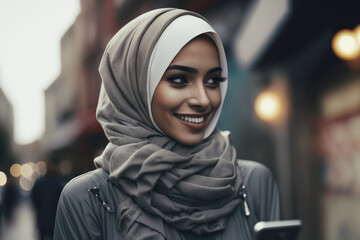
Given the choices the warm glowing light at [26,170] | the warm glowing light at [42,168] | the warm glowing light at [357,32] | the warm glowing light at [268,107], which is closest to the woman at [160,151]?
the warm glowing light at [357,32]

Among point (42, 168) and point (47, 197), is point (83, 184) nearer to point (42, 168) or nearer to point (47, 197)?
point (47, 197)

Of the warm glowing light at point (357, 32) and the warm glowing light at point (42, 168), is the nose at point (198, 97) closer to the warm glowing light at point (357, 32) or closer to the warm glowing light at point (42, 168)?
the warm glowing light at point (357, 32)

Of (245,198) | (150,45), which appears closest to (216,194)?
(245,198)

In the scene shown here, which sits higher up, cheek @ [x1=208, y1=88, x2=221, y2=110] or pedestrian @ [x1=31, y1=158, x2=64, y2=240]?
cheek @ [x1=208, y1=88, x2=221, y2=110]

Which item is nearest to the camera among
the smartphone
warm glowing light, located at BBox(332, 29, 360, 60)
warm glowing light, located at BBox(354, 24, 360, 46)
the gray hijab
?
the smartphone

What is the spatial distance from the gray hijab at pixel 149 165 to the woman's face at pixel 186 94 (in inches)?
1.8

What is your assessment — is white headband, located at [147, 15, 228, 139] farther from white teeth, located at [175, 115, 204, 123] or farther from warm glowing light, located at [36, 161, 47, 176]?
warm glowing light, located at [36, 161, 47, 176]

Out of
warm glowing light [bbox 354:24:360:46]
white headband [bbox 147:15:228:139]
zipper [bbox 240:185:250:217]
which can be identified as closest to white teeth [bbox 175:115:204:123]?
white headband [bbox 147:15:228:139]

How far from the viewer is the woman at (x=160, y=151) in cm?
161

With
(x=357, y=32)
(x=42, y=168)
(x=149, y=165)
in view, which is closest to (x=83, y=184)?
(x=149, y=165)

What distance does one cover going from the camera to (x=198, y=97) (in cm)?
165

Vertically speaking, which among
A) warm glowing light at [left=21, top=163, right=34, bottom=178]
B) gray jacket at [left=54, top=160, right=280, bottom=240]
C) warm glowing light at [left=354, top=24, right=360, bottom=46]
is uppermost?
warm glowing light at [left=354, top=24, right=360, bottom=46]

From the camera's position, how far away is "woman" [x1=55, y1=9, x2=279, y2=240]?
161cm

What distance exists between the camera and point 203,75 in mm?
1677
